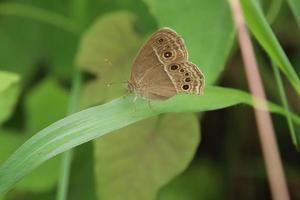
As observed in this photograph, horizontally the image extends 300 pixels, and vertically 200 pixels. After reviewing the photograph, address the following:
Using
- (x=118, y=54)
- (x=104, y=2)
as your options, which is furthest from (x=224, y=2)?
(x=104, y=2)

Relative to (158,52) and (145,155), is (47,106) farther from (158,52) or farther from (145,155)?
(158,52)

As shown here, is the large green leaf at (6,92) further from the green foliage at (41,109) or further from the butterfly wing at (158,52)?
the green foliage at (41,109)

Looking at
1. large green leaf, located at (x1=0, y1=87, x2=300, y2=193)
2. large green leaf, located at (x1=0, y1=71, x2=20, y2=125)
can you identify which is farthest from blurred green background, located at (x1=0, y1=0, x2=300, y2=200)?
large green leaf, located at (x1=0, y1=87, x2=300, y2=193)

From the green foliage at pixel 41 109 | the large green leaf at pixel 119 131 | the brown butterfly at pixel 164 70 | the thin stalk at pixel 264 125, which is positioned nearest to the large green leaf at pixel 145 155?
the large green leaf at pixel 119 131

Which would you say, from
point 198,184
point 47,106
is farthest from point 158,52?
point 198,184

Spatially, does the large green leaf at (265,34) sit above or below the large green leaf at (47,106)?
below

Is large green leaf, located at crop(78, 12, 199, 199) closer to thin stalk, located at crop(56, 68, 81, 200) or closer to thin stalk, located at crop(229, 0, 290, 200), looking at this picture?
thin stalk, located at crop(56, 68, 81, 200)

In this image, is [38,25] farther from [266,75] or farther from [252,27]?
[252,27]
